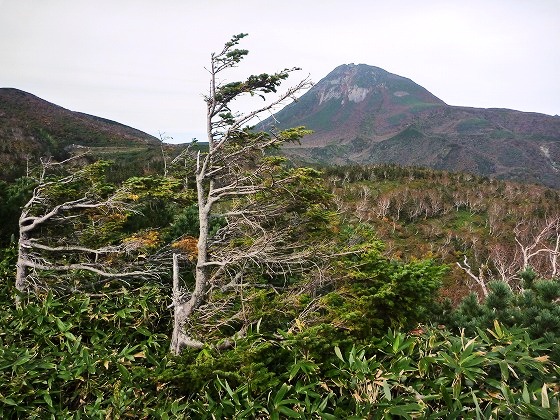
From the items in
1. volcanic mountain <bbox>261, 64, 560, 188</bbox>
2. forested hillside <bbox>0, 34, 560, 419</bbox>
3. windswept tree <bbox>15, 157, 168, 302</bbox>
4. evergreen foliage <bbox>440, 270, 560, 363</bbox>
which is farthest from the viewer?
volcanic mountain <bbox>261, 64, 560, 188</bbox>

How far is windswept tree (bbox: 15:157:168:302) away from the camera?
5965 mm

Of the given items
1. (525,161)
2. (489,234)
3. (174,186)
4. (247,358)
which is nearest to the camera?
Answer: (247,358)

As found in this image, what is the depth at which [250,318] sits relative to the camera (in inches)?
179

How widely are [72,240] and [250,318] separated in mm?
4540

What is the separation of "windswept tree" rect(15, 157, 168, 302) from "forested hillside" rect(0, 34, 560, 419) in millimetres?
41

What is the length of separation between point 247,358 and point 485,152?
160922 mm

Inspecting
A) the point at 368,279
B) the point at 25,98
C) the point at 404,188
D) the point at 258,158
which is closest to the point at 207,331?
the point at 368,279

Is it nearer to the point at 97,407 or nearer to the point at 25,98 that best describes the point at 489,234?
Result: the point at 97,407

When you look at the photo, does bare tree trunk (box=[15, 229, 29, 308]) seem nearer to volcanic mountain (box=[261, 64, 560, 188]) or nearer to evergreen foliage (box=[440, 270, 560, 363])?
evergreen foliage (box=[440, 270, 560, 363])

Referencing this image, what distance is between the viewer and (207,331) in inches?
196

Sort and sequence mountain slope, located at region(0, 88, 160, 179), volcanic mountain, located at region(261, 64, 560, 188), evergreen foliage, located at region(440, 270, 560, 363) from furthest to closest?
volcanic mountain, located at region(261, 64, 560, 188) → mountain slope, located at region(0, 88, 160, 179) → evergreen foliage, located at region(440, 270, 560, 363)

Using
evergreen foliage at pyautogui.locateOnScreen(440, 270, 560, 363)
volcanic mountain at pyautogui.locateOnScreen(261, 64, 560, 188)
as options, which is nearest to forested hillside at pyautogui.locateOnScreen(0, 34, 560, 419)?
evergreen foliage at pyautogui.locateOnScreen(440, 270, 560, 363)

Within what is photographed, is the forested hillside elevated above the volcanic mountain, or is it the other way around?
the volcanic mountain

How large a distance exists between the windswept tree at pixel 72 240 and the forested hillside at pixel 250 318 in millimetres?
41
